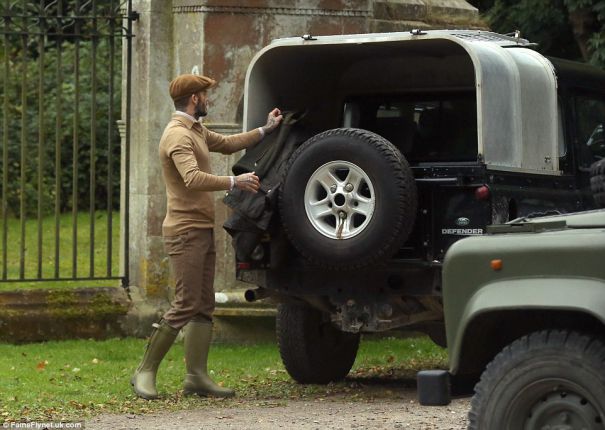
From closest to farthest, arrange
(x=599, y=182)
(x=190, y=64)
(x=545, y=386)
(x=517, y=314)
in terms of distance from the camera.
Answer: (x=545, y=386), (x=517, y=314), (x=599, y=182), (x=190, y=64)

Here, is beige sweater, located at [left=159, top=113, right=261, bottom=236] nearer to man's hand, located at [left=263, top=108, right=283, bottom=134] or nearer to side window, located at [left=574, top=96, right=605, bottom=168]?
man's hand, located at [left=263, top=108, right=283, bottom=134]

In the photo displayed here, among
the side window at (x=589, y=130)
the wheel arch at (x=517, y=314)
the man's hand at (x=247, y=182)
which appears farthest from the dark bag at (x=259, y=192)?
the wheel arch at (x=517, y=314)

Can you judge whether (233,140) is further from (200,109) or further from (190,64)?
(190,64)

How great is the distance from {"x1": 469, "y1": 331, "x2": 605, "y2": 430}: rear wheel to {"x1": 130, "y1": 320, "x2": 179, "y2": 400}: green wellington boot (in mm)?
3699

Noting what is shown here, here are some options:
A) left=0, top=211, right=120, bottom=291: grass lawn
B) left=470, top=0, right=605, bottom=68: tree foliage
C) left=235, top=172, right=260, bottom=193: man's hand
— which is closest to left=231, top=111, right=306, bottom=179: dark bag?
Result: left=235, top=172, right=260, bottom=193: man's hand

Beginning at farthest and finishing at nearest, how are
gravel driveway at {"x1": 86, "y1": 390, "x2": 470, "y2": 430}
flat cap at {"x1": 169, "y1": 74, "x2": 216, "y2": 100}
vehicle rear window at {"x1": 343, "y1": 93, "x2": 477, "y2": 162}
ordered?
vehicle rear window at {"x1": 343, "y1": 93, "x2": 477, "y2": 162}
flat cap at {"x1": 169, "y1": 74, "x2": 216, "y2": 100}
gravel driveway at {"x1": 86, "y1": 390, "x2": 470, "y2": 430}

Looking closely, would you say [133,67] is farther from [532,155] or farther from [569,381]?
[569,381]

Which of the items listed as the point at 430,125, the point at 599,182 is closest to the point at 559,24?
the point at 430,125

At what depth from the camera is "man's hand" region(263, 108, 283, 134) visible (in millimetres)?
9820

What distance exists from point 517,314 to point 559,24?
11.5 meters

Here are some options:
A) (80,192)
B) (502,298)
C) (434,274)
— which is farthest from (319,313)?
(80,192)

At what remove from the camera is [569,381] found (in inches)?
A: 222

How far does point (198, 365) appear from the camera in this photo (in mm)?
9359

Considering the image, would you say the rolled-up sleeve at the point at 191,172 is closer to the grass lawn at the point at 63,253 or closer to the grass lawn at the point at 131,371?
the grass lawn at the point at 131,371
